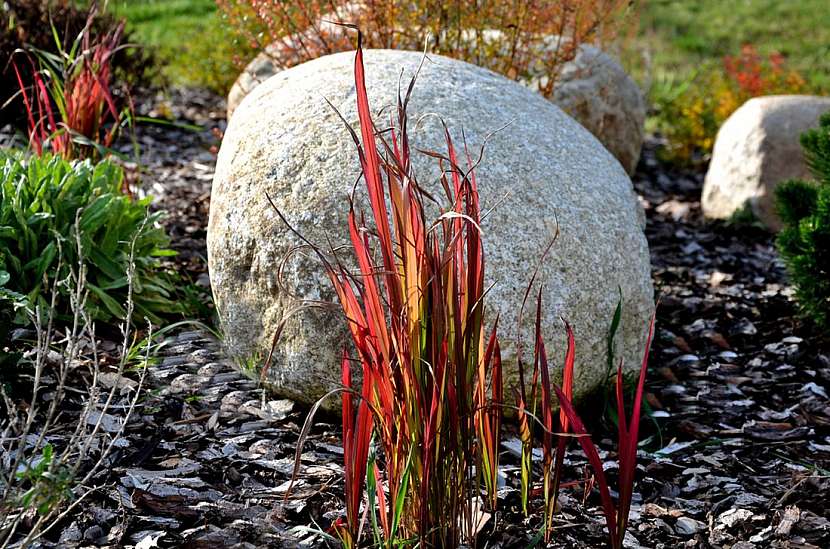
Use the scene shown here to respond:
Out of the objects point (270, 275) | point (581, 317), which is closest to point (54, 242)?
point (270, 275)

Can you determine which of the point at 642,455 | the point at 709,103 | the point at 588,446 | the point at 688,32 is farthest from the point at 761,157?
the point at 688,32

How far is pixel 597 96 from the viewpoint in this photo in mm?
5727

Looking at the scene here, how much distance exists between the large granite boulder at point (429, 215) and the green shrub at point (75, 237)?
0.48 metres

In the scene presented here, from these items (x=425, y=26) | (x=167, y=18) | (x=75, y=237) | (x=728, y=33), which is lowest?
(x=75, y=237)

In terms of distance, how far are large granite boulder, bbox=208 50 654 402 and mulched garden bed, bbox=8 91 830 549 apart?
0.25m

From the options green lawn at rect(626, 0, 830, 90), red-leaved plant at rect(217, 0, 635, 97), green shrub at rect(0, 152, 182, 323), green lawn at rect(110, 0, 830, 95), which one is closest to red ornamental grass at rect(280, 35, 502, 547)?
green shrub at rect(0, 152, 182, 323)

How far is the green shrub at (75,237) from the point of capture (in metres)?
3.07

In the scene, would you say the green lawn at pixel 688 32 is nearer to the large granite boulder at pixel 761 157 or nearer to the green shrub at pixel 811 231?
the large granite boulder at pixel 761 157

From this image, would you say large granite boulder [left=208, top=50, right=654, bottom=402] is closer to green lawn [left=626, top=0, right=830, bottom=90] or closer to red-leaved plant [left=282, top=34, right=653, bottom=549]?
red-leaved plant [left=282, top=34, right=653, bottom=549]

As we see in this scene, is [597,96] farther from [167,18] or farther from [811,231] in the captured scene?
[167,18]

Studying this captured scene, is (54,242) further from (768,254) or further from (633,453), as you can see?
(768,254)

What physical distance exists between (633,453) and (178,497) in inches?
46.3

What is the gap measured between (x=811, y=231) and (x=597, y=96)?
2408mm

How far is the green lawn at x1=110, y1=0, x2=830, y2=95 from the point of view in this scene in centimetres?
916
